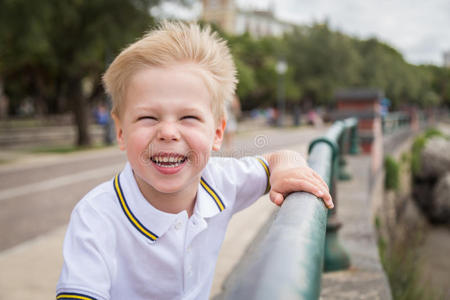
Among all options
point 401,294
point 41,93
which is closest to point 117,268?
point 401,294

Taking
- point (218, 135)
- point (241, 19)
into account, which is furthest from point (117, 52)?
point (241, 19)

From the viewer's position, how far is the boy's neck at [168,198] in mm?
1441

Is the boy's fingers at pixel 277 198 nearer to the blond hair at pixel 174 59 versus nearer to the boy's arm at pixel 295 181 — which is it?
the boy's arm at pixel 295 181

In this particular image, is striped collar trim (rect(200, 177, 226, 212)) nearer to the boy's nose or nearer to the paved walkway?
the boy's nose

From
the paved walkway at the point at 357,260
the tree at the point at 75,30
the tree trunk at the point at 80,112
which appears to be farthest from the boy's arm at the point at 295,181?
the tree trunk at the point at 80,112

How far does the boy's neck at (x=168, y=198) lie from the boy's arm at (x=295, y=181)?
30 centimetres

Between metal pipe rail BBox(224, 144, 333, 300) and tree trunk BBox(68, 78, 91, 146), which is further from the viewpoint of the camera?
tree trunk BBox(68, 78, 91, 146)

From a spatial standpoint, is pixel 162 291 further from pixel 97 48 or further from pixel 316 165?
pixel 97 48

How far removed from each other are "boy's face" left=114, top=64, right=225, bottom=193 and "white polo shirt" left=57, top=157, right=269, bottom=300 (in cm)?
12

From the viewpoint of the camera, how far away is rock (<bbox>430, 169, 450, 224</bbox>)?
11.4 metres

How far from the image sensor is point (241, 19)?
321 ft

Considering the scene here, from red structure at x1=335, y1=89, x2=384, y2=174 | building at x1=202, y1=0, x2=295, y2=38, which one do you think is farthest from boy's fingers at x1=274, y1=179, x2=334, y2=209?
building at x1=202, y1=0, x2=295, y2=38

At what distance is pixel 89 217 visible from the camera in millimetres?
1265

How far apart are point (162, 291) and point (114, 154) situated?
11989 millimetres
